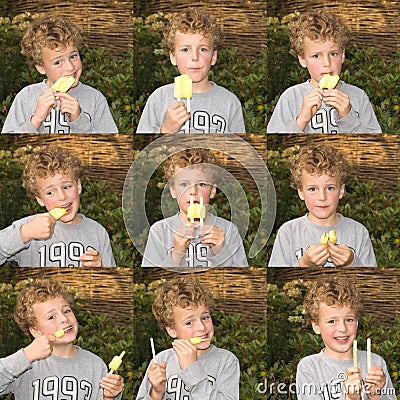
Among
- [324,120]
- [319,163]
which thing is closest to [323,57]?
[324,120]

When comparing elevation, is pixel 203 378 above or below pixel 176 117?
below

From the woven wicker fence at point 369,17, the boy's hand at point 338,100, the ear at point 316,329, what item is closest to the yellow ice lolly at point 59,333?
the ear at point 316,329

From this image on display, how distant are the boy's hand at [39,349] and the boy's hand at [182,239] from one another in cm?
36

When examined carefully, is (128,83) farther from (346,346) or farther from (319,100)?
(346,346)

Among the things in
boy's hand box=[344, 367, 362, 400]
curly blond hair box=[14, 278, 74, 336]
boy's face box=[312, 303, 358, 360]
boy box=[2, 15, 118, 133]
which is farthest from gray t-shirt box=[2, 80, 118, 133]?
boy's hand box=[344, 367, 362, 400]

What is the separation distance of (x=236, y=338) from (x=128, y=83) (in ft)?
2.23

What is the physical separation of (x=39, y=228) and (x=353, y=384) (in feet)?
2.71

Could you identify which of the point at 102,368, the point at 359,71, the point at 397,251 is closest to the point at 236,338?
the point at 102,368

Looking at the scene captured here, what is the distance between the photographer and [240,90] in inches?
75.0

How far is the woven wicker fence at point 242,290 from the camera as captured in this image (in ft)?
6.11

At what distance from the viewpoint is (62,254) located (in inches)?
73.5

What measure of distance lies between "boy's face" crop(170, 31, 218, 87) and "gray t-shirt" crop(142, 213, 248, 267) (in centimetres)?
35

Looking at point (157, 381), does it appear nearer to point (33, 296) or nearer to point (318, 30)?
point (33, 296)

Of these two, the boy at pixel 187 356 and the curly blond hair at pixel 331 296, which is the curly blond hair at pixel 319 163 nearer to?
the curly blond hair at pixel 331 296
